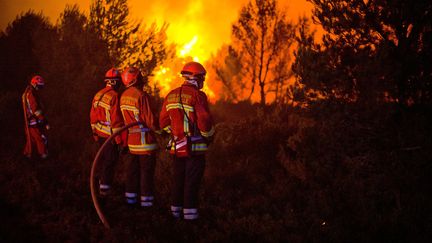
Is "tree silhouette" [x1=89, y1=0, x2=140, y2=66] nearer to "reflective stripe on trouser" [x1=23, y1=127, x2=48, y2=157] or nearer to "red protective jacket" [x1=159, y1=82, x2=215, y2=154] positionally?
"reflective stripe on trouser" [x1=23, y1=127, x2=48, y2=157]

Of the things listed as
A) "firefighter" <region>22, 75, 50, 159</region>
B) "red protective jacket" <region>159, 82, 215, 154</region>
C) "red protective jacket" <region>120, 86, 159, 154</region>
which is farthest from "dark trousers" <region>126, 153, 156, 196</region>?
"firefighter" <region>22, 75, 50, 159</region>

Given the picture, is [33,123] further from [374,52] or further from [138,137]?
[374,52]

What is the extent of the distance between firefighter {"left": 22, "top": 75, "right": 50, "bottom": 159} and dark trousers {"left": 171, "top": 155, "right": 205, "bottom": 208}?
5.02m

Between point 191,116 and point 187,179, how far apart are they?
1038 mm

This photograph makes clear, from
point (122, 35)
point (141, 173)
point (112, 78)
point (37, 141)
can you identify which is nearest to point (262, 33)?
point (122, 35)

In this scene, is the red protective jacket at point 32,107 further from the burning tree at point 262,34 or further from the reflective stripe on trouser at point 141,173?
the burning tree at point 262,34

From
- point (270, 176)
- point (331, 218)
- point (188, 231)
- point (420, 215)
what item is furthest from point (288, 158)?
point (188, 231)

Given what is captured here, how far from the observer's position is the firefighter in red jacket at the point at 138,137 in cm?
620

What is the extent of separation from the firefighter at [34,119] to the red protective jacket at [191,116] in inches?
199

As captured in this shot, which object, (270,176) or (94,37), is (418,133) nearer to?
(270,176)

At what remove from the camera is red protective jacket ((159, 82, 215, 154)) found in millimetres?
5645

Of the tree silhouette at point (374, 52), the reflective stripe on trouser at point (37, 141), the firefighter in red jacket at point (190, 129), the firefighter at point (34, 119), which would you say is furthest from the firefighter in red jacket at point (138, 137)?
the reflective stripe on trouser at point (37, 141)

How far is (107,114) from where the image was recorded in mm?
6902

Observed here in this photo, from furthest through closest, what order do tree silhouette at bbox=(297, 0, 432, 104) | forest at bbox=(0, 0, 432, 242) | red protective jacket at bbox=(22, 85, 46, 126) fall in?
red protective jacket at bbox=(22, 85, 46, 126)
tree silhouette at bbox=(297, 0, 432, 104)
forest at bbox=(0, 0, 432, 242)
